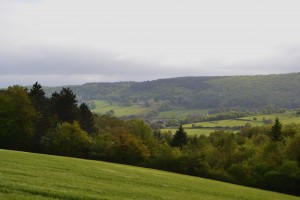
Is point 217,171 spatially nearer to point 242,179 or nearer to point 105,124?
point 242,179

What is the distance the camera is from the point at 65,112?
9625 centimetres

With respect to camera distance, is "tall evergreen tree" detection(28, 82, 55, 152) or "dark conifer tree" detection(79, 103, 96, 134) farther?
"dark conifer tree" detection(79, 103, 96, 134)

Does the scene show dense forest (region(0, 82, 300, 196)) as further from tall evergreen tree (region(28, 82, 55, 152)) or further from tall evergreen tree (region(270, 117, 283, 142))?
tall evergreen tree (region(270, 117, 283, 142))

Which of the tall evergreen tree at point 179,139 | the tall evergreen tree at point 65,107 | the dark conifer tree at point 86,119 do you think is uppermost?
the tall evergreen tree at point 65,107

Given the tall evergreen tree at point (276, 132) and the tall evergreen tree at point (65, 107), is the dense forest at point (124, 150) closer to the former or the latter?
the tall evergreen tree at point (65, 107)

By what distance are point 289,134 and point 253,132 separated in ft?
125

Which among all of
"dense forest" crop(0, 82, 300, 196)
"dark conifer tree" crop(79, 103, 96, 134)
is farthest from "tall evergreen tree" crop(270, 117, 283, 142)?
"dark conifer tree" crop(79, 103, 96, 134)

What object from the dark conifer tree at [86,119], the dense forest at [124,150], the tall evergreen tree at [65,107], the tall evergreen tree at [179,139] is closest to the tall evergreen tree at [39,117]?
the dense forest at [124,150]

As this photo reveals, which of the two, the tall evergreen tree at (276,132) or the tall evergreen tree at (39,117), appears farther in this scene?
the tall evergreen tree at (276,132)

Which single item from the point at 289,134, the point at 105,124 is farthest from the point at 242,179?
the point at 105,124

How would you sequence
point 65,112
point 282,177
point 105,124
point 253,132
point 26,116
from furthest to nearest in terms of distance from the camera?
1. point 253,132
2. point 105,124
3. point 65,112
4. point 26,116
5. point 282,177

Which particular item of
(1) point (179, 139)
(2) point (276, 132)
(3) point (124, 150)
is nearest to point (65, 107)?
(3) point (124, 150)

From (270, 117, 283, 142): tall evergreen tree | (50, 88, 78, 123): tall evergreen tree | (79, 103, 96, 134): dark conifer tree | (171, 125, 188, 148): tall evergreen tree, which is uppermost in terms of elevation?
(50, 88, 78, 123): tall evergreen tree

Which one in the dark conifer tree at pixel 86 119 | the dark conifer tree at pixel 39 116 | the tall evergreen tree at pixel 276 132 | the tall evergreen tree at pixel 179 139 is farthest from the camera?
the tall evergreen tree at pixel 179 139
